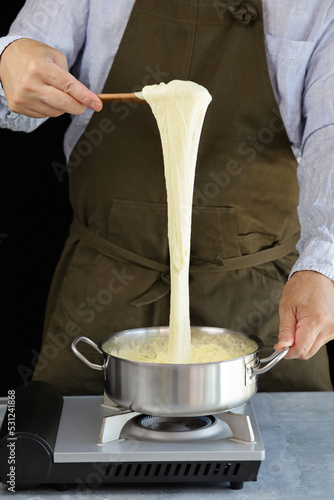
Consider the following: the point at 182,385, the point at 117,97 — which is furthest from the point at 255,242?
the point at 182,385

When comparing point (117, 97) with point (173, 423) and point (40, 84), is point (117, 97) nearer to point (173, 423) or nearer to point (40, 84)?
point (40, 84)

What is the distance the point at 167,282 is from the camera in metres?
1.79

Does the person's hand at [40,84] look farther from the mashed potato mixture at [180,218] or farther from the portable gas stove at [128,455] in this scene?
the portable gas stove at [128,455]

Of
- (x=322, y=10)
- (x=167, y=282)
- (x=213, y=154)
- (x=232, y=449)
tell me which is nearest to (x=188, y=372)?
(x=232, y=449)

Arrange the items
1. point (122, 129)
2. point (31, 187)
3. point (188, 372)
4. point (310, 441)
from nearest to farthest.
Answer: point (188, 372), point (310, 441), point (122, 129), point (31, 187)

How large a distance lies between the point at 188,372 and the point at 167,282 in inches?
26.6

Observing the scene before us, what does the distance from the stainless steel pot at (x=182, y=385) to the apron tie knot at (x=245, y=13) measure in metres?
0.95

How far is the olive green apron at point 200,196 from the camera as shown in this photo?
1.77m

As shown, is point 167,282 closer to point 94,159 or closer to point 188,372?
point 94,159

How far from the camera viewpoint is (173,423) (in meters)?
1.27

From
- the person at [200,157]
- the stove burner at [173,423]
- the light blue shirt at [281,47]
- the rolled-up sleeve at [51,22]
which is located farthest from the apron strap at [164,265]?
the stove burner at [173,423]

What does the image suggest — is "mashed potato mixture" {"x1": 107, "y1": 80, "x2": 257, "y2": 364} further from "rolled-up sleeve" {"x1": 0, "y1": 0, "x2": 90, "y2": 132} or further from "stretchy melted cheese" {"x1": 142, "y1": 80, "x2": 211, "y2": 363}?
"rolled-up sleeve" {"x1": 0, "y1": 0, "x2": 90, "y2": 132}

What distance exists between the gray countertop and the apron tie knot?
995 mm

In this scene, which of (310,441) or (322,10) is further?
(322,10)
